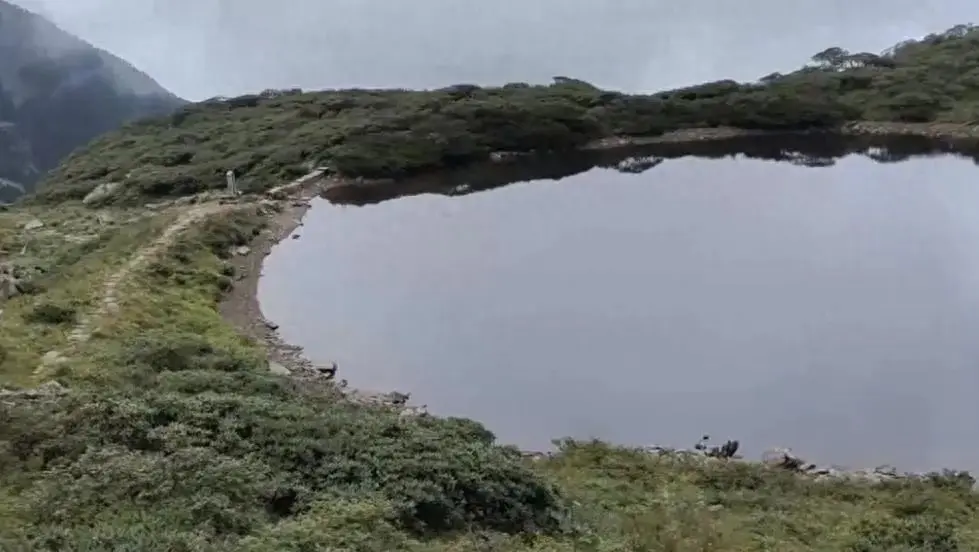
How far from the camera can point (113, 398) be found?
42.2 ft

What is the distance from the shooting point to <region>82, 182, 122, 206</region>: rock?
47.8 meters

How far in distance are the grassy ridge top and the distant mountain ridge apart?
3378 centimetres

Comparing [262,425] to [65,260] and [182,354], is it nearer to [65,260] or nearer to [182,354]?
[182,354]

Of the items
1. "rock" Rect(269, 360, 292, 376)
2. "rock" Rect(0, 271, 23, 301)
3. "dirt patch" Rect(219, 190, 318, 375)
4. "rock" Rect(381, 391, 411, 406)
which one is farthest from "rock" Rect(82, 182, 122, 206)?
"rock" Rect(381, 391, 411, 406)

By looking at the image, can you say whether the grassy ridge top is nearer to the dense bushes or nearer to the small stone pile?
the small stone pile

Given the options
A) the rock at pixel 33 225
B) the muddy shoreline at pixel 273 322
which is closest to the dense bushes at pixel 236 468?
the muddy shoreline at pixel 273 322

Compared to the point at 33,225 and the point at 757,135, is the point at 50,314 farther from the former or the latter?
the point at 757,135

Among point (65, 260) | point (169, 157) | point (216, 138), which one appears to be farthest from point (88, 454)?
point (216, 138)

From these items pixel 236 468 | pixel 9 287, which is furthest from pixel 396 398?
pixel 9 287

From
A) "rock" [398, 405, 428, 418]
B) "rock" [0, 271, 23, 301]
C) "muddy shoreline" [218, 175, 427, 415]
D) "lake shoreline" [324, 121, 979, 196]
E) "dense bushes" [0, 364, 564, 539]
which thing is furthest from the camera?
"lake shoreline" [324, 121, 979, 196]

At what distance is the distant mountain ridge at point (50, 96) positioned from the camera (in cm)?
10894

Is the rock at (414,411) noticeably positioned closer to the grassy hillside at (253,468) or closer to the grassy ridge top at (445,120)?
the grassy hillside at (253,468)

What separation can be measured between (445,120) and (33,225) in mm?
25261

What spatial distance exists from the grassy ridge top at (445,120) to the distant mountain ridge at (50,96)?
33779mm
